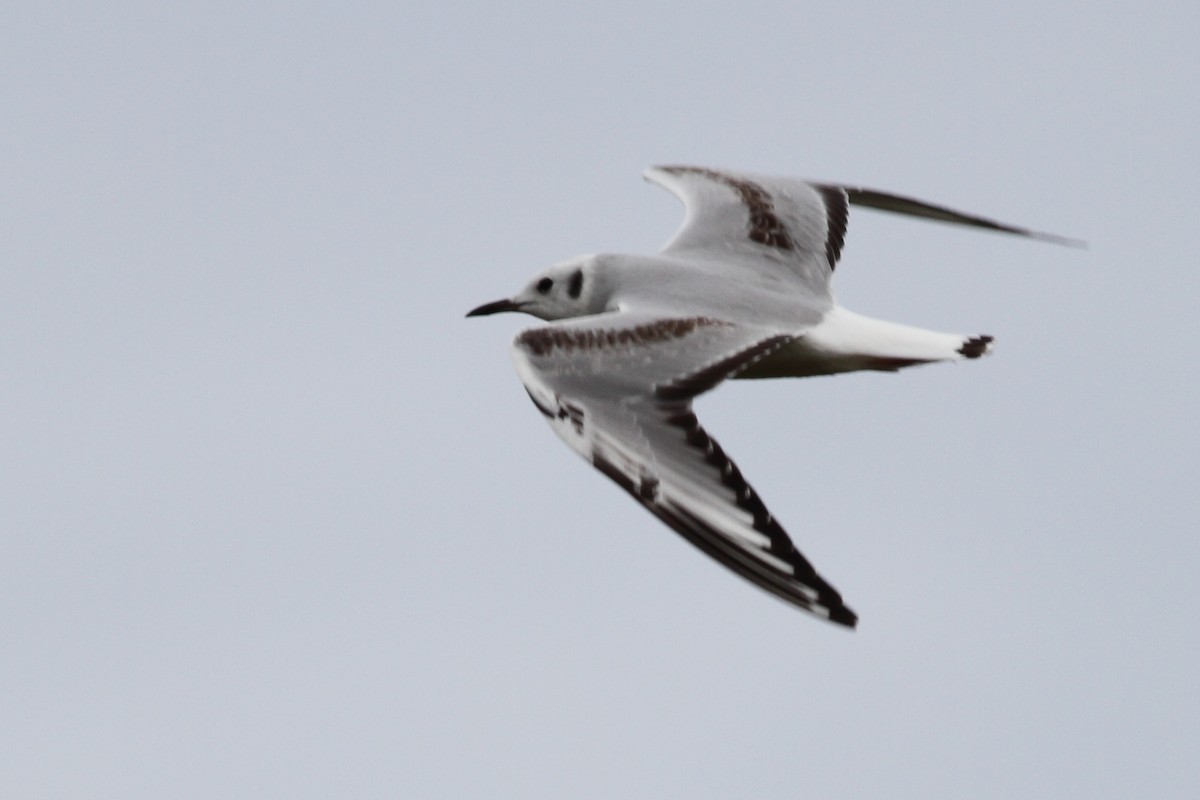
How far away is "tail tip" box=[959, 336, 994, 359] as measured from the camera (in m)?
10.1

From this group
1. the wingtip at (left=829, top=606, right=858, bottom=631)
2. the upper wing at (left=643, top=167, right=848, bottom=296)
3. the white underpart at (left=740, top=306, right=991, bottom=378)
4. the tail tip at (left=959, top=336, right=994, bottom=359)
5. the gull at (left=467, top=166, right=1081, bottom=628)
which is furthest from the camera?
the upper wing at (left=643, top=167, right=848, bottom=296)

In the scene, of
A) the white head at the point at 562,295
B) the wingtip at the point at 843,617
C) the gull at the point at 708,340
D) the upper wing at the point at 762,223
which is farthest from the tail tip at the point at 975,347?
the wingtip at the point at 843,617

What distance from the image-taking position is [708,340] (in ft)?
29.9

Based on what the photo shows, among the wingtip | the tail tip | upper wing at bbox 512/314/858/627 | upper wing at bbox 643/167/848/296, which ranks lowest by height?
the wingtip

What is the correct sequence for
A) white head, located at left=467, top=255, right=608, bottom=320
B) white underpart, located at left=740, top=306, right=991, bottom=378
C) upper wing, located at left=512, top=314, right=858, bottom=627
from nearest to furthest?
upper wing, located at left=512, top=314, right=858, bottom=627, white underpart, located at left=740, top=306, right=991, bottom=378, white head, located at left=467, top=255, right=608, bottom=320

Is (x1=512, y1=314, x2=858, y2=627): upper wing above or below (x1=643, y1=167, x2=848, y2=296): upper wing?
below

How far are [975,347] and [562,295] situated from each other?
91.5 inches

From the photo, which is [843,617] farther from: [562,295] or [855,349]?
[562,295]

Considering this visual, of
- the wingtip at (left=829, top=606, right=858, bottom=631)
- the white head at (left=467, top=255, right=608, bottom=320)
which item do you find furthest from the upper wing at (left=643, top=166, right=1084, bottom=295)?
the wingtip at (left=829, top=606, right=858, bottom=631)

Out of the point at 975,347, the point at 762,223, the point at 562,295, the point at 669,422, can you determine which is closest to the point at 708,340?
the point at 669,422

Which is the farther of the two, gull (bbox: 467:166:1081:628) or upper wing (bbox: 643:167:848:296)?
upper wing (bbox: 643:167:848:296)

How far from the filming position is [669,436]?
8289mm

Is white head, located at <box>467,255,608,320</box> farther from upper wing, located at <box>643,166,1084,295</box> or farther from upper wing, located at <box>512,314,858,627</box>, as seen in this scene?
upper wing, located at <box>512,314,858,627</box>

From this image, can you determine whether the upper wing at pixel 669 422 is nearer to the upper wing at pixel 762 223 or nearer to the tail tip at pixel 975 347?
the tail tip at pixel 975 347
